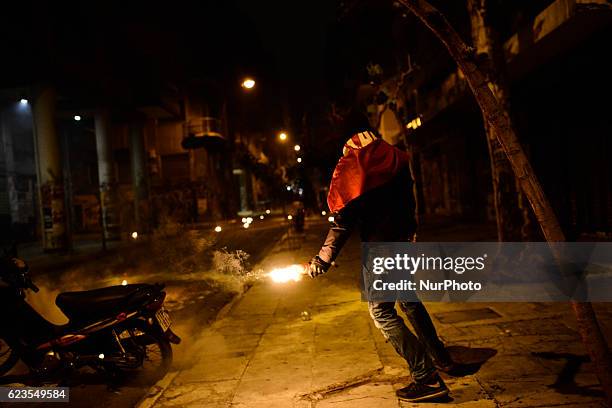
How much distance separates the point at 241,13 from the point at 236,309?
163ft

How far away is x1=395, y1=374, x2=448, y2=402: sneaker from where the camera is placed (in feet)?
12.7

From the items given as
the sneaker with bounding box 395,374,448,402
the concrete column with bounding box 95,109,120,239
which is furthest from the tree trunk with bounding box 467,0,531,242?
the concrete column with bounding box 95,109,120,239

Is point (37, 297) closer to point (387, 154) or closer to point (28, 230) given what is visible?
point (387, 154)

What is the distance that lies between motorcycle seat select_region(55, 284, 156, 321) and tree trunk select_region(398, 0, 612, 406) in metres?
3.94

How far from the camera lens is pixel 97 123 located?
28094 millimetres

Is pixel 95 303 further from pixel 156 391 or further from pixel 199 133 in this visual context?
pixel 199 133

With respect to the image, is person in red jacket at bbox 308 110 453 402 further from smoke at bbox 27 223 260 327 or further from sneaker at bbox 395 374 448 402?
smoke at bbox 27 223 260 327

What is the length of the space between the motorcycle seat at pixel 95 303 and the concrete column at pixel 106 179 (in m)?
21.5

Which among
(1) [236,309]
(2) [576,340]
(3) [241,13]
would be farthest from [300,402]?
(3) [241,13]

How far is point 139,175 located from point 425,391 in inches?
1181

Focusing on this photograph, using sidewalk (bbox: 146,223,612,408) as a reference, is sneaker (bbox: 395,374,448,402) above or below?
above

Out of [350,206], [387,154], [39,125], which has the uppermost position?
[39,125]

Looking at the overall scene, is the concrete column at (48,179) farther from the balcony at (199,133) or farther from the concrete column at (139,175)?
the balcony at (199,133)

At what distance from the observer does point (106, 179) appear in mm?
27531
